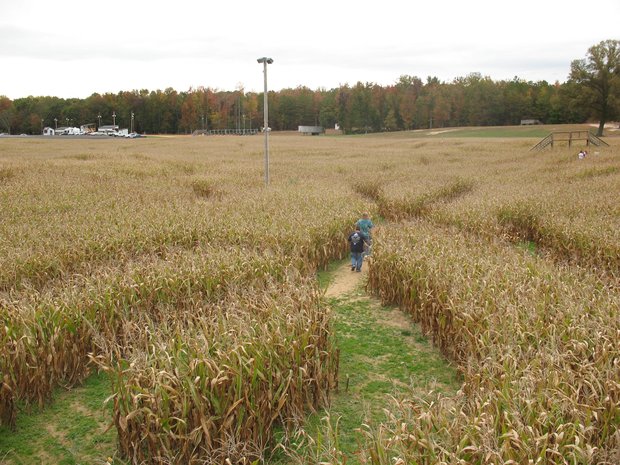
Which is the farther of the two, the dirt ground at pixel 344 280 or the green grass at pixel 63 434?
the dirt ground at pixel 344 280

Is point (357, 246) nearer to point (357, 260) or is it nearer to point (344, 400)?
point (357, 260)

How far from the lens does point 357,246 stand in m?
14.1

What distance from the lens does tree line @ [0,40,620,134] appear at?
10856 centimetres

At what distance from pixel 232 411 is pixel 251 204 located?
13.5 m

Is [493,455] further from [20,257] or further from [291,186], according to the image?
[291,186]

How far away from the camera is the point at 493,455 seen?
4.58m

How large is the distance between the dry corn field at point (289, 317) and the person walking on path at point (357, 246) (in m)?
0.61

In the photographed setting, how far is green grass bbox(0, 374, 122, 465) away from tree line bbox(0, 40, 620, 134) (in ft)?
345

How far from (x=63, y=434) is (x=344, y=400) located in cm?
396

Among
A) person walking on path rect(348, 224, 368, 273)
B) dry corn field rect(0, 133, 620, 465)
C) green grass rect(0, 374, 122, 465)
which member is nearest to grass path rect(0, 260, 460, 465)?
green grass rect(0, 374, 122, 465)

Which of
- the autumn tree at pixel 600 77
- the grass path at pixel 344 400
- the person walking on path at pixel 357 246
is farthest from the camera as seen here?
the autumn tree at pixel 600 77

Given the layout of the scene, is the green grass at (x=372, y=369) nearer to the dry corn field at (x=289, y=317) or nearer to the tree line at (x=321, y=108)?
the dry corn field at (x=289, y=317)

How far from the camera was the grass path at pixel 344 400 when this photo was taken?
6.39 metres

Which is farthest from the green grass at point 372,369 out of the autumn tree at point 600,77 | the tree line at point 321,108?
the tree line at point 321,108
